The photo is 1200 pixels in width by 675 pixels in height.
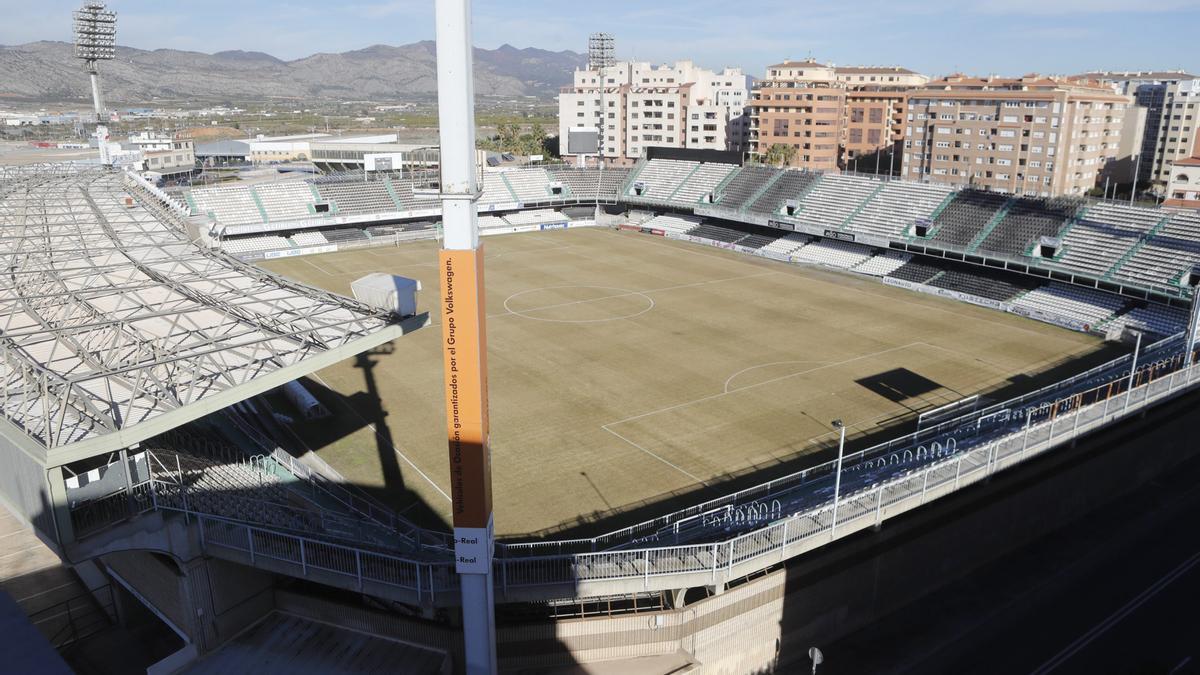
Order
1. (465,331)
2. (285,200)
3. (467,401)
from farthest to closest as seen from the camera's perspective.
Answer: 1. (285,200)
2. (467,401)
3. (465,331)

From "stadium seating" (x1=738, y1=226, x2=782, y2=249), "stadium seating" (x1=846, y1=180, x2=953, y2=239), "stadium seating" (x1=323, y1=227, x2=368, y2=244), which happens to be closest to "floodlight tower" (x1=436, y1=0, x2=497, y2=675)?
"stadium seating" (x1=846, y1=180, x2=953, y2=239)

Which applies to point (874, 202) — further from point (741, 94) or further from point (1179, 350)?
point (741, 94)

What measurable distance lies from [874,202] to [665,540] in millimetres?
47530

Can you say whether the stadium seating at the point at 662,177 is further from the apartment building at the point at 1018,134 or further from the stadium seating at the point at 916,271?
the apartment building at the point at 1018,134

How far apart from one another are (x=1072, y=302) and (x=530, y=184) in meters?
48.1

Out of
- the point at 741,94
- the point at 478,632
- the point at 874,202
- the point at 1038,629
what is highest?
the point at 741,94

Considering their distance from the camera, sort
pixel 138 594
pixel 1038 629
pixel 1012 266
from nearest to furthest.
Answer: pixel 138 594, pixel 1038 629, pixel 1012 266

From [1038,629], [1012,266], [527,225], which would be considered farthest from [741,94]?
[1038,629]

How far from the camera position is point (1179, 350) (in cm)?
3177

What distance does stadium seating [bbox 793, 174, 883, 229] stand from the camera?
60656 mm

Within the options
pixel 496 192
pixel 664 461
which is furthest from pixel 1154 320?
pixel 496 192

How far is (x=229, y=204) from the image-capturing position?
64062 millimetres

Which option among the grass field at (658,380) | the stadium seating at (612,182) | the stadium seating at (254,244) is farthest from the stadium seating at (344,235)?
the stadium seating at (612,182)

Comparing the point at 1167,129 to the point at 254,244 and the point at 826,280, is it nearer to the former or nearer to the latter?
the point at 826,280
